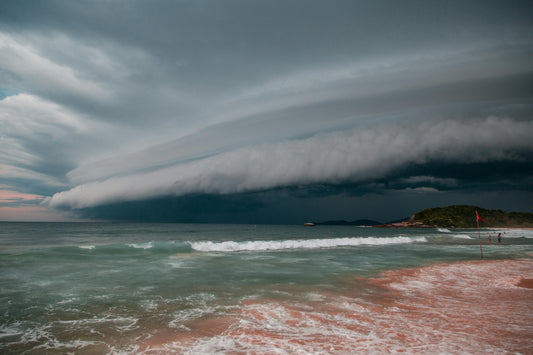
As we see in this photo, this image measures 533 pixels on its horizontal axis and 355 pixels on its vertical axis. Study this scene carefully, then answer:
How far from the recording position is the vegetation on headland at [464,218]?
14862 centimetres

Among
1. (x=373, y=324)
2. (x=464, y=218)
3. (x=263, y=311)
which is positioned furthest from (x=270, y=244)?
(x=464, y=218)

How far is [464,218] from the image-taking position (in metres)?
159

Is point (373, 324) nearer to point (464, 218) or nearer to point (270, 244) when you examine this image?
point (270, 244)

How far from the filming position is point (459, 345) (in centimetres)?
614

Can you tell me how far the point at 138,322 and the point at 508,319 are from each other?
36.3 ft

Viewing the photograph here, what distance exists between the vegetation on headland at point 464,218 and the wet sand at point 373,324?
556ft

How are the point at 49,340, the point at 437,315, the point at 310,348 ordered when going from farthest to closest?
1. the point at 437,315
2. the point at 49,340
3. the point at 310,348

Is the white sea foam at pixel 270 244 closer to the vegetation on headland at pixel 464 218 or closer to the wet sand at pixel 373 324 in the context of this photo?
the wet sand at pixel 373 324

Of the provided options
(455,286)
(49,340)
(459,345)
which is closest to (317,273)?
(455,286)

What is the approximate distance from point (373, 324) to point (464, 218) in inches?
7485

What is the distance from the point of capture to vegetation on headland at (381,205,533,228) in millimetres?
148625

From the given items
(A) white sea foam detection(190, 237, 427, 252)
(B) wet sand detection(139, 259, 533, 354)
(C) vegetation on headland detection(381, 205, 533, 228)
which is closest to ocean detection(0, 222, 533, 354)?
(B) wet sand detection(139, 259, 533, 354)

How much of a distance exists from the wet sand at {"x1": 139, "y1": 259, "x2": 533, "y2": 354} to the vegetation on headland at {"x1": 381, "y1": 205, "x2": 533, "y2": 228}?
556 ft

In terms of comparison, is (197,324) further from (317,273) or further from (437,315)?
(317,273)
